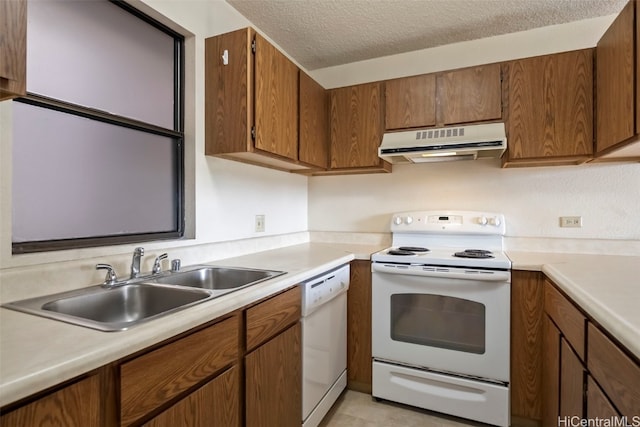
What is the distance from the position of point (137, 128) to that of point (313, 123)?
117 cm

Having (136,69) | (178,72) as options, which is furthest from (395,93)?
(136,69)

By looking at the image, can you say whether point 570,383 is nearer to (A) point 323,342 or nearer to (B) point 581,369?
(B) point 581,369

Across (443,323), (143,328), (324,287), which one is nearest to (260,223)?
(324,287)

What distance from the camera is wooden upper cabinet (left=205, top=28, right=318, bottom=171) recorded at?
166cm

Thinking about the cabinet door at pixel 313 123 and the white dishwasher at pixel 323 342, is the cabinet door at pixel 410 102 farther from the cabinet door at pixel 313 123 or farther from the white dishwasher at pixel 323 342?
the white dishwasher at pixel 323 342

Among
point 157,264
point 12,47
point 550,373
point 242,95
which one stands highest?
point 242,95

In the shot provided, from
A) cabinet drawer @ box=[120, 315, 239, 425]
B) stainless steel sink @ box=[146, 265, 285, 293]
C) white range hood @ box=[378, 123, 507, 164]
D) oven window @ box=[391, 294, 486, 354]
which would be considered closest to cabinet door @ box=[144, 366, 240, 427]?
cabinet drawer @ box=[120, 315, 239, 425]

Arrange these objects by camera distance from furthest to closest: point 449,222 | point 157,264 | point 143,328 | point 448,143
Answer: point 449,222
point 448,143
point 157,264
point 143,328

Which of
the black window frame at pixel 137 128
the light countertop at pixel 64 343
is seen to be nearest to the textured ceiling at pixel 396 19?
the black window frame at pixel 137 128

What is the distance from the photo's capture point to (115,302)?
1226 millimetres

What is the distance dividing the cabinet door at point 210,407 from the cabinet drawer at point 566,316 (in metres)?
1.25

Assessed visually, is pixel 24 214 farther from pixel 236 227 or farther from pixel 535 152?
pixel 535 152

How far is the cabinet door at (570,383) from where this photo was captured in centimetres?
117

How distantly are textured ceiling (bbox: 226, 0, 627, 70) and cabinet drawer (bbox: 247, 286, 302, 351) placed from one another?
5.60ft
